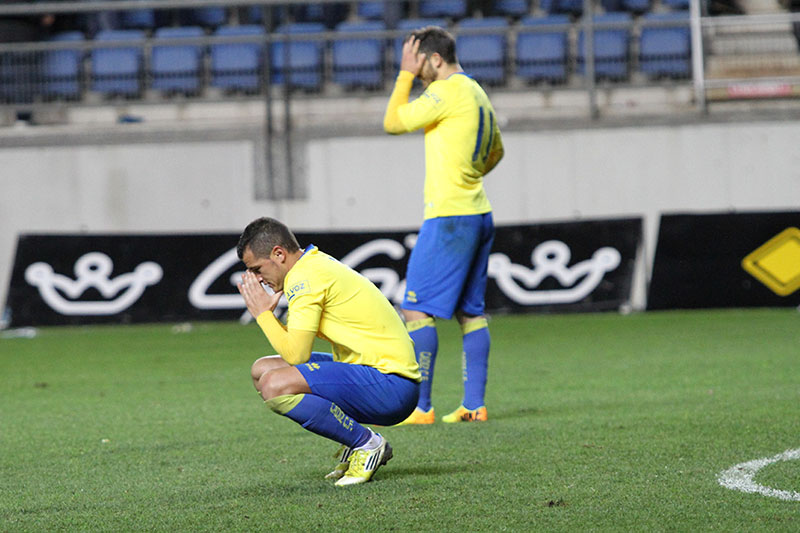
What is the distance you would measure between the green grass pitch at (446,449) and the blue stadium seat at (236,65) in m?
5.94

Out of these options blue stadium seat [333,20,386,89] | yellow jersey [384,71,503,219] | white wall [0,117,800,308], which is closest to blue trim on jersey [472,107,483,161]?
yellow jersey [384,71,503,219]

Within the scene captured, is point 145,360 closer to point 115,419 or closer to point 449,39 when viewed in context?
point 115,419

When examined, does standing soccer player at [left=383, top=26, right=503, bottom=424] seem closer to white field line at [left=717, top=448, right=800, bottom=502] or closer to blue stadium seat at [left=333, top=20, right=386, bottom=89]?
white field line at [left=717, top=448, right=800, bottom=502]

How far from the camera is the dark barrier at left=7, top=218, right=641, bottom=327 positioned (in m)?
11.8

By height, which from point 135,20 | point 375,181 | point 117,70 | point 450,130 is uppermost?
point 135,20

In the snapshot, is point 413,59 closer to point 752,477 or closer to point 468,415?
point 468,415

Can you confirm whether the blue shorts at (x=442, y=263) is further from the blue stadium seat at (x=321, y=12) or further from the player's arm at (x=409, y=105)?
the blue stadium seat at (x=321, y=12)

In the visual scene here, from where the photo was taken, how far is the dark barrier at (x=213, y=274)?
11836 mm

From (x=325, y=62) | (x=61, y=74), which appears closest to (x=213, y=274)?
(x=325, y=62)

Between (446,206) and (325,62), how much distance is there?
8733 millimetres

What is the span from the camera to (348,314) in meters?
4.09

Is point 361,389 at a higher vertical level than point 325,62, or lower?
lower

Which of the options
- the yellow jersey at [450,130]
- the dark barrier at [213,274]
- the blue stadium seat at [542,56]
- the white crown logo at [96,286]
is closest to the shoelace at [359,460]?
the yellow jersey at [450,130]

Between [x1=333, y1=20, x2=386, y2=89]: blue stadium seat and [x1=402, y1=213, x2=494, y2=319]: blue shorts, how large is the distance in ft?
28.0
